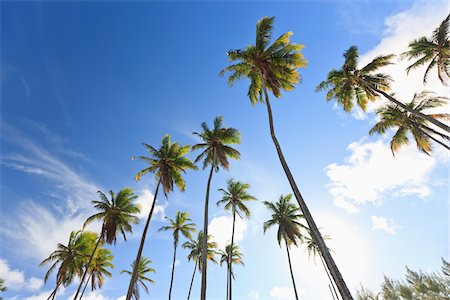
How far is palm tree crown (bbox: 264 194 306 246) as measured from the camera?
2914cm

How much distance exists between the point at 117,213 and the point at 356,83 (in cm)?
2695

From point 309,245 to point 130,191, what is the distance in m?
28.1

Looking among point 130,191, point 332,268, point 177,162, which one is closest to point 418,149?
point 332,268

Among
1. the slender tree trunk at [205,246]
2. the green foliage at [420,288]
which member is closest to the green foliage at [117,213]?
the slender tree trunk at [205,246]

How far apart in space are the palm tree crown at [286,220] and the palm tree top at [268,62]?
56.5 ft

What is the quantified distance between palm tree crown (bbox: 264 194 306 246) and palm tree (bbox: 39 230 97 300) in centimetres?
2240

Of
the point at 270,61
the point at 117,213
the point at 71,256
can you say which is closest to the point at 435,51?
the point at 270,61

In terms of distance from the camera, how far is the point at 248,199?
29.0 metres

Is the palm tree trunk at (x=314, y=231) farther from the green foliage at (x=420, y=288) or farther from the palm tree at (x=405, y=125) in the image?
the green foliage at (x=420, y=288)

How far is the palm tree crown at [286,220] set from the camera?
95.6ft

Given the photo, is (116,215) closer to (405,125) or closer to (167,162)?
(167,162)

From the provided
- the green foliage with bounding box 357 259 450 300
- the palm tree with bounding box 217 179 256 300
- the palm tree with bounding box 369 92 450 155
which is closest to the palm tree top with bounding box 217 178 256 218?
the palm tree with bounding box 217 179 256 300

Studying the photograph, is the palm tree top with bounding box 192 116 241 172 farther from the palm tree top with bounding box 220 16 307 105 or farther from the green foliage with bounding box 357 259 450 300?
the green foliage with bounding box 357 259 450 300

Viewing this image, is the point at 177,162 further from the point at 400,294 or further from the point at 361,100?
the point at 400,294
